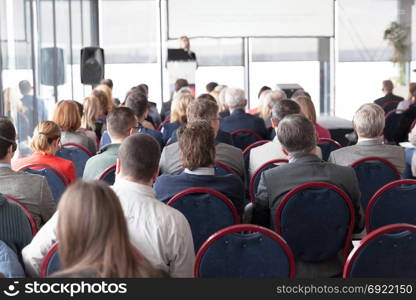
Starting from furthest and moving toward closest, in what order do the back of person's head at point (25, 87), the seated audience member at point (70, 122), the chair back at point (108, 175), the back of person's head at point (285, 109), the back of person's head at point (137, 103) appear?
the back of person's head at point (25, 87) → the back of person's head at point (137, 103) → the seated audience member at point (70, 122) → the back of person's head at point (285, 109) → the chair back at point (108, 175)

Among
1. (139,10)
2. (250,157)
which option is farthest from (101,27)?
(250,157)

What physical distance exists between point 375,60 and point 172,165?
38.5 ft

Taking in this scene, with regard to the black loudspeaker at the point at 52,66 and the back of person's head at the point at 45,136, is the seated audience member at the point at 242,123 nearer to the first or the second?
the back of person's head at the point at 45,136

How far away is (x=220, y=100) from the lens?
10711 millimetres

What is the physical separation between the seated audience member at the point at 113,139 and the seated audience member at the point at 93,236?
3.30 metres

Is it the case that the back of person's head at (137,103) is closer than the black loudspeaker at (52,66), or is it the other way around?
the back of person's head at (137,103)

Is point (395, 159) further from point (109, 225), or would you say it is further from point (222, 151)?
point (109, 225)

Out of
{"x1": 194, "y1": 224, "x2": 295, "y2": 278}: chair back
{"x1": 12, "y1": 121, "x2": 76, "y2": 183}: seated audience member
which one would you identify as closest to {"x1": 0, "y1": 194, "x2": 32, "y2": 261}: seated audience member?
{"x1": 194, "y1": 224, "x2": 295, "y2": 278}: chair back

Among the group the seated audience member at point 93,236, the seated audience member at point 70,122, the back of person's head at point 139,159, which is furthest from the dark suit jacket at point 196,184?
the seated audience member at point 70,122

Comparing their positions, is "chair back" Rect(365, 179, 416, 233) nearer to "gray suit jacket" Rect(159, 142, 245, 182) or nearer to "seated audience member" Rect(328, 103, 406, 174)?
"seated audience member" Rect(328, 103, 406, 174)

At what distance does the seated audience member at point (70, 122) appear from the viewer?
22.8 feet

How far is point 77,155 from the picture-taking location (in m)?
6.35

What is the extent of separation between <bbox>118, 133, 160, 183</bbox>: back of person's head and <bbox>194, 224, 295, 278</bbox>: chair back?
51cm

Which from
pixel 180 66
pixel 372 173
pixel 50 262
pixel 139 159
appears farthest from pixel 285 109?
pixel 180 66
